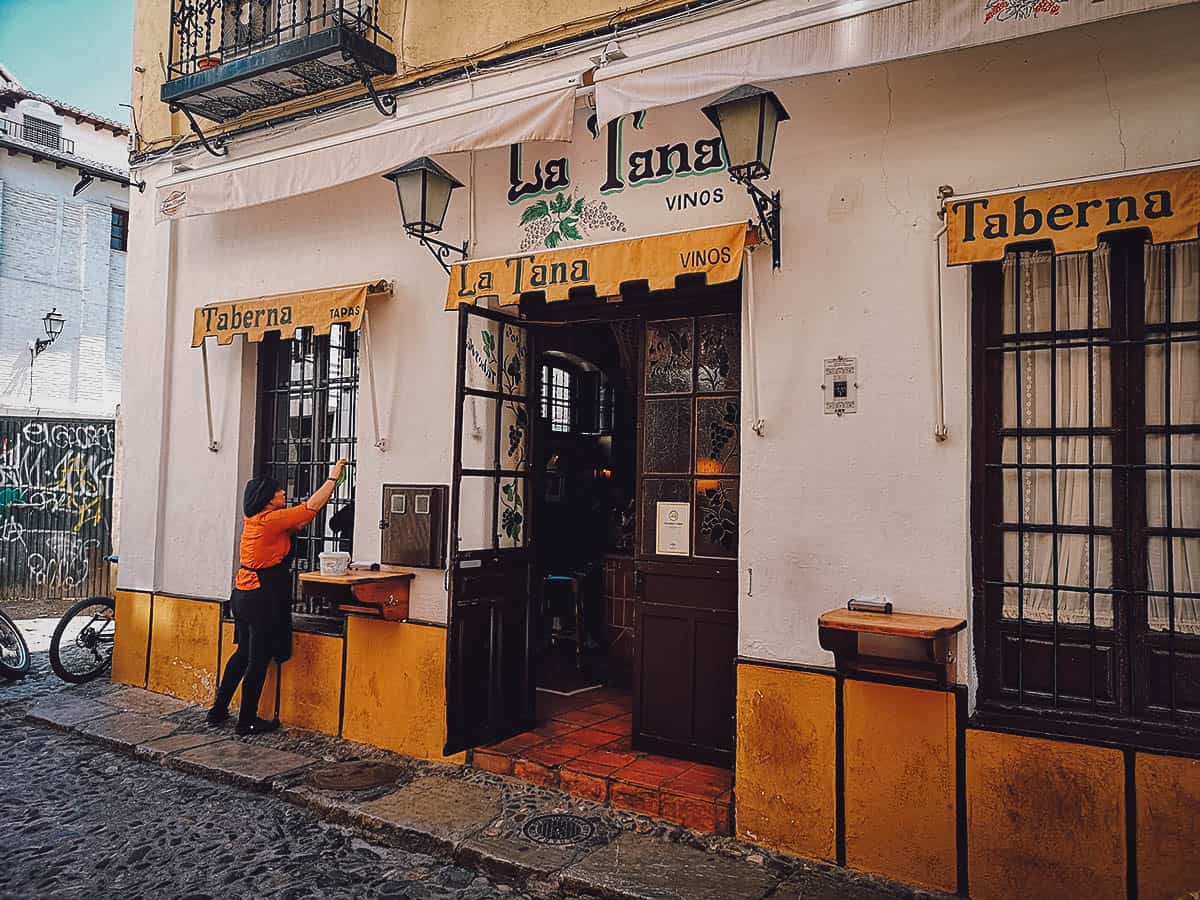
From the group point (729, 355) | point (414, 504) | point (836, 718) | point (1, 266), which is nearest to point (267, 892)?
point (414, 504)

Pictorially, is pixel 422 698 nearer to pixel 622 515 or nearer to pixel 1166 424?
pixel 622 515

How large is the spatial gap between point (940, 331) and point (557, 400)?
223 inches

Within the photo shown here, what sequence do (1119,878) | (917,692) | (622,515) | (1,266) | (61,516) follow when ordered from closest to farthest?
(1119,878) < (917,692) < (622,515) < (61,516) < (1,266)

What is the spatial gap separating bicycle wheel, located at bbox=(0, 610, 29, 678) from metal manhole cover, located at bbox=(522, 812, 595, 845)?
6016 mm

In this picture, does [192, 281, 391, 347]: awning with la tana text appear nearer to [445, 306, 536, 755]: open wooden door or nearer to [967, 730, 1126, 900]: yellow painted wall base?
[445, 306, 536, 755]: open wooden door

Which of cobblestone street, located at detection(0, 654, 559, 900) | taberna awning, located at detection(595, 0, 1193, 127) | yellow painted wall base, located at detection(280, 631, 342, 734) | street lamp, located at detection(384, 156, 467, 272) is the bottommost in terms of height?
Answer: cobblestone street, located at detection(0, 654, 559, 900)

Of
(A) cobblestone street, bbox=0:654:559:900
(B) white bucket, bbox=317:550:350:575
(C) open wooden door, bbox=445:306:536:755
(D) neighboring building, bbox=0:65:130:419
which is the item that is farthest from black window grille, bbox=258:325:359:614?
(D) neighboring building, bbox=0:65:130:419

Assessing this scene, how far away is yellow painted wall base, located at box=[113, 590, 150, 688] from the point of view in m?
7.98

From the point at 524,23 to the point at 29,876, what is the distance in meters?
5.96

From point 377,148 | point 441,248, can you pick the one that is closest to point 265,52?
point 377,148

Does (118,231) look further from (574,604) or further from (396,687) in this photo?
(396,687)

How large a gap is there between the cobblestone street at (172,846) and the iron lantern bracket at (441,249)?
12.3 feet

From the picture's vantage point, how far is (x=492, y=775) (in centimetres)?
583

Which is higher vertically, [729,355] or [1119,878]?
[729,355]
